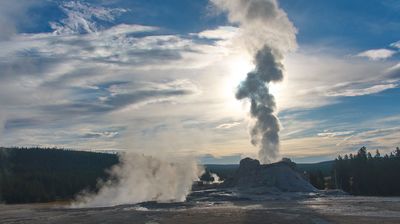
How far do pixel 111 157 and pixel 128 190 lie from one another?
119 metres

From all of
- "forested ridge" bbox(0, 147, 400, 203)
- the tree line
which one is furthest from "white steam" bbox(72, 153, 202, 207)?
the tree line

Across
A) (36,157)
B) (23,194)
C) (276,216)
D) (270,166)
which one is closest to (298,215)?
(276,216)

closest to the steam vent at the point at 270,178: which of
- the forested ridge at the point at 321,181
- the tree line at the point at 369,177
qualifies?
the forested ridge at the point at 321,181

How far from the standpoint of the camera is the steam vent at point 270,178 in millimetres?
65625

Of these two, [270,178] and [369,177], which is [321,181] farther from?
[270,178]

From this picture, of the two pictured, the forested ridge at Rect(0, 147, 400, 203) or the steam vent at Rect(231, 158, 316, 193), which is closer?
the steam vent at Rect(231, 158, 316, 193)

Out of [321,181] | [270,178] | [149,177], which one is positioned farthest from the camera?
[321,181]

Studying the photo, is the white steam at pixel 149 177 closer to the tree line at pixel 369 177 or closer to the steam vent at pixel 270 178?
the steam vent at pixel 270 178

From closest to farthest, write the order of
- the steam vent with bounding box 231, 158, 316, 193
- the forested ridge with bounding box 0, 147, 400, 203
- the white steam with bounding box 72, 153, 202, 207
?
1. the steam vent with bounding box 231, 158, 316, 193
2. the white steam with bounding box 72, 153, 202, 207
3. the forested ridge with bounding box 0, 147, 400, 203

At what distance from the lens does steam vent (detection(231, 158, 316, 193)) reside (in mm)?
65625

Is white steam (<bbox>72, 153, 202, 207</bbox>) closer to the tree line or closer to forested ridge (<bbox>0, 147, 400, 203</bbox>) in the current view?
forested ridge (<bbox>0, 147, 400, 203</bbox>)

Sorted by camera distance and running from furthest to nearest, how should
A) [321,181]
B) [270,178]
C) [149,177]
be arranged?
[321,181]
[149,177]
[270,178]

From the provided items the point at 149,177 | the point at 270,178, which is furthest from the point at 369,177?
the point at 149,177

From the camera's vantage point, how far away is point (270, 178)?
220 feet
